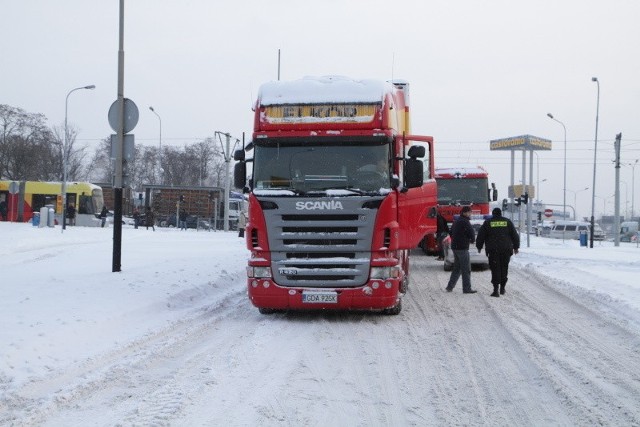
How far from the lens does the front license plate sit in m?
10.7

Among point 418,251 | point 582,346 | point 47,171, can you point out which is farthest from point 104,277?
point 47,171

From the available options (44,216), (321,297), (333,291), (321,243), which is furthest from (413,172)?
(44,216)

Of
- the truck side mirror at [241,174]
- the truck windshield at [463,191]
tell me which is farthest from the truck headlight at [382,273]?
the truck windshield at [463,191]

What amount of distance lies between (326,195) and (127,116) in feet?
19.1

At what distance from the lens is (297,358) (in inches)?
322

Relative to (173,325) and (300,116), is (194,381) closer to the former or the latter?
(173,325)

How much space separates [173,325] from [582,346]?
18.7ft

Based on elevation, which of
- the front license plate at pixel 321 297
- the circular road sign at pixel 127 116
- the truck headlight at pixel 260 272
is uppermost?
the circular road sign at pixel 127 116

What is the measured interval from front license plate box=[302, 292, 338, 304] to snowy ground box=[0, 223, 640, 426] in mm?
383

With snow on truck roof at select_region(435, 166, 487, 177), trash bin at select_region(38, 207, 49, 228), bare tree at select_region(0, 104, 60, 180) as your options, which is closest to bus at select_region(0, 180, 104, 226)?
trash bin at select_region(38, 207, 49, 228)

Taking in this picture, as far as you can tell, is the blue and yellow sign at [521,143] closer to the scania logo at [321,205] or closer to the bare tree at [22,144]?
the bare tree at [22,144]

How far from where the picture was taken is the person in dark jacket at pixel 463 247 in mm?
15133

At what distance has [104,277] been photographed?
45.8 ft

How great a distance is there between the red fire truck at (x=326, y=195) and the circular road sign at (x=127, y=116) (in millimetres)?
3899
